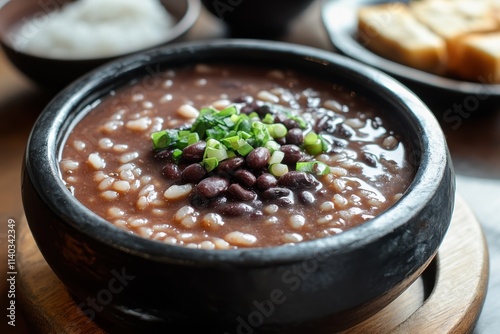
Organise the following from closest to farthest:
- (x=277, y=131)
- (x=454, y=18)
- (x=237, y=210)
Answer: (x=237, y=210) → (x=277, y=131) → (x=454, y=18)

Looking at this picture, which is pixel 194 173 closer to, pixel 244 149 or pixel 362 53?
pixel 244 149

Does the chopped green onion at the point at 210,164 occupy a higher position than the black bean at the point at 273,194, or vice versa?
the chopped green onion at the point at 210,164

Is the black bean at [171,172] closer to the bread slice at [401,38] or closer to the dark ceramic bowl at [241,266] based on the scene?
the dark ceramic bowl at [241,266]

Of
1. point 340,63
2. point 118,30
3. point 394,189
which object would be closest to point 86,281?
point 394,189

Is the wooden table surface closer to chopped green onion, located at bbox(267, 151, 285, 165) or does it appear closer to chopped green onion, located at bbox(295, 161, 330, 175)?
chopped green onion, located at bbox(295, 161, 330, 175)

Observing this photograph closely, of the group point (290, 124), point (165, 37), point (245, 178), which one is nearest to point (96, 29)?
point (165, 37)

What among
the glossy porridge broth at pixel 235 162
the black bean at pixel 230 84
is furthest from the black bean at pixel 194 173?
the black bean at pixel 230 84

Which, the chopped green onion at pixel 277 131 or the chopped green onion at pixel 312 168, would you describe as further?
the chopped green onion at pixel 277 131
